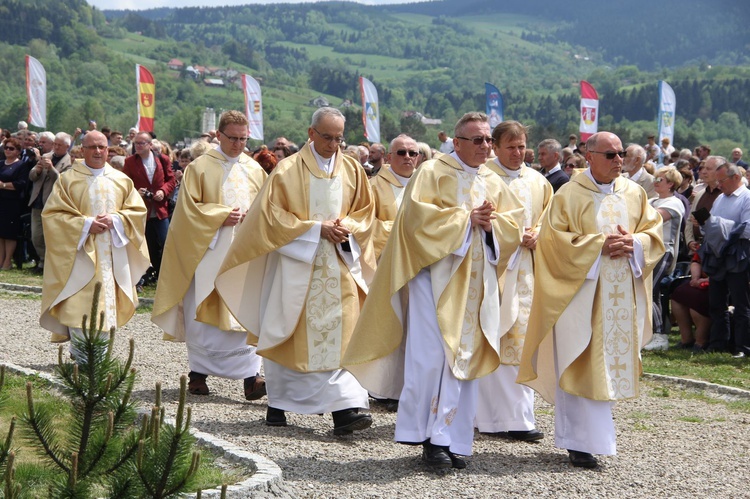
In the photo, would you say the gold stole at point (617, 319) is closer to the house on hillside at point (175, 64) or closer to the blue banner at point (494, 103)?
the blue banner at point (494, 103)

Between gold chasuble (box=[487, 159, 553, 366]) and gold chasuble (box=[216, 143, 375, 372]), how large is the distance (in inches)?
40.2

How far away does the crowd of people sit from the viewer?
22.7 ft

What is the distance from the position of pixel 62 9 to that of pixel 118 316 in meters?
145

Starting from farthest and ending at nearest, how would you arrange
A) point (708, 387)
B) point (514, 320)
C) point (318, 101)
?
point (318, 101), point (708, 387), point (514, 320)

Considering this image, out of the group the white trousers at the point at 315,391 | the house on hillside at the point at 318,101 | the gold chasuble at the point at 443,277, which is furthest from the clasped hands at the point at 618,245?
the house on hillside at the point at 318,101

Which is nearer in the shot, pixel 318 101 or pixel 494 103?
pixel 494 103

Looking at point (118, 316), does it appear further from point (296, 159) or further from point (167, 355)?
point (296, 159)

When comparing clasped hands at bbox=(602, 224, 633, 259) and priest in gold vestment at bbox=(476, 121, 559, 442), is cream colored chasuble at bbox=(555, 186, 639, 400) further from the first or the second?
Answer: priest in gold vestment at bbox=(476, 121, 559, 442)

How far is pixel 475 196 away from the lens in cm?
720

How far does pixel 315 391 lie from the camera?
7793 mm

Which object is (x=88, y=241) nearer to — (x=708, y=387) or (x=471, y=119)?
(x=471, y=119)

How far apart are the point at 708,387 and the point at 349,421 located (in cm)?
389

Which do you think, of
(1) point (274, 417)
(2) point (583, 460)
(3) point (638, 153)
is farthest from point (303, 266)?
(3) point (638, 153)

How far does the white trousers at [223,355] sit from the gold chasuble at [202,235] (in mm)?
111
